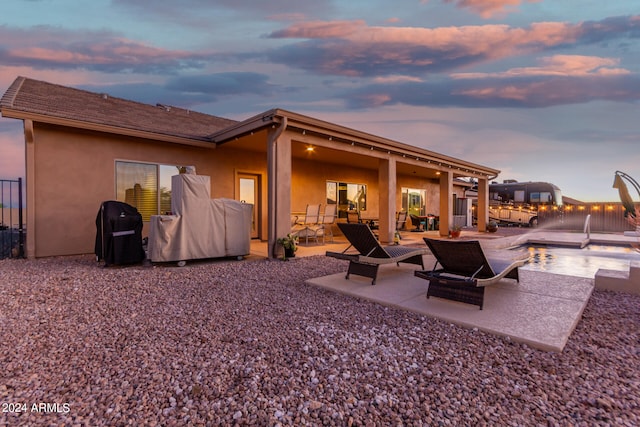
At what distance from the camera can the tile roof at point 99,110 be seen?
642 cm

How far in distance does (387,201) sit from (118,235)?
7.03 meters

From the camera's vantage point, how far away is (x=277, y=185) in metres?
6.76

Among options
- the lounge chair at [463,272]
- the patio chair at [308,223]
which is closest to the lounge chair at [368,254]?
the lounge chair at [463,272]

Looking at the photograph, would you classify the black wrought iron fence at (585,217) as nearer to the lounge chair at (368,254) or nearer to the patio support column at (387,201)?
the patio support column at (387,201)

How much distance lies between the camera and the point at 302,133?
7.23m

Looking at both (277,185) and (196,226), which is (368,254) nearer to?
(277,185)

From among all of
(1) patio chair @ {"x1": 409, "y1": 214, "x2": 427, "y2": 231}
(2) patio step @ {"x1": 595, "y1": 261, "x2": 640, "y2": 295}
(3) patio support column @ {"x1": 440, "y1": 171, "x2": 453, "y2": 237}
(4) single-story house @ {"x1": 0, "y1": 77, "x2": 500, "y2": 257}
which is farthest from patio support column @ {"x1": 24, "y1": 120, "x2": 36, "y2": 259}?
(1) patio chair @ {"x1": 409, "y1": 214, "x2": 427, "y2": 231}

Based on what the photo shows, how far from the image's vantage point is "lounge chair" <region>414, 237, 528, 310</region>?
3367 mm

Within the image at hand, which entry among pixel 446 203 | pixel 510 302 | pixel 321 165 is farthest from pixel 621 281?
pixel 321 165

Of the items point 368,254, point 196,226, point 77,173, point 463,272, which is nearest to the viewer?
point 463,272

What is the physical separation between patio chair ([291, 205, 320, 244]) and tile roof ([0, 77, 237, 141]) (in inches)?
140

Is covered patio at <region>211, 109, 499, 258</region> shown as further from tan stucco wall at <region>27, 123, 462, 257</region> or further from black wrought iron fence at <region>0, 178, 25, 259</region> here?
black wrought iron fence at <region>0, 178, 25, 259</region>

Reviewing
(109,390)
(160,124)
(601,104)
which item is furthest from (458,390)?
(601,104)

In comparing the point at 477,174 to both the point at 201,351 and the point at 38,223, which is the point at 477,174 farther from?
the point at 38,223
